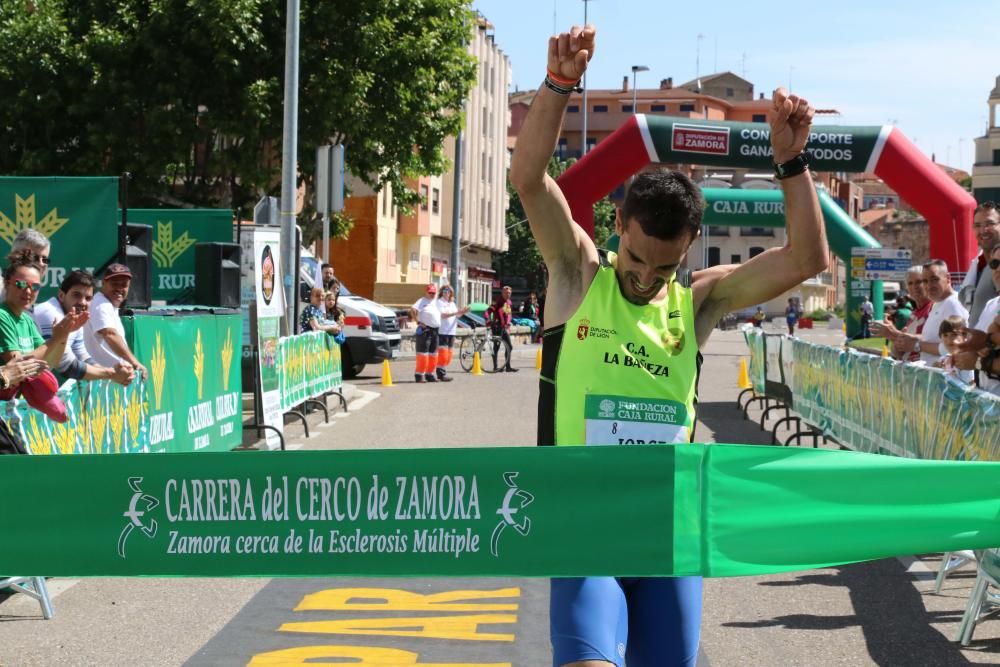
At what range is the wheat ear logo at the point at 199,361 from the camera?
12.2 m

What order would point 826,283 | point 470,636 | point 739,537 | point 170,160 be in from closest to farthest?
1. point 739,537
2. point 470,636
3. point 170,160
4. point 826,283

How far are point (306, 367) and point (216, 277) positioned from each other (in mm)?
2179

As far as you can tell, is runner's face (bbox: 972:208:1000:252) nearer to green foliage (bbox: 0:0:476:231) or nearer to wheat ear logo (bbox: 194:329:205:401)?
wheat ear logo (bbox: 194:329:205:401)

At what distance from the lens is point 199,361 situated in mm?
12383

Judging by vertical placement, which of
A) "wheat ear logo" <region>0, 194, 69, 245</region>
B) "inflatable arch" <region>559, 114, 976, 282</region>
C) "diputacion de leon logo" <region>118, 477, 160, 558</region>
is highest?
"inflatable arch" <region>559, 114, 976, 282</region>

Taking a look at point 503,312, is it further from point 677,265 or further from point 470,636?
point 677,265

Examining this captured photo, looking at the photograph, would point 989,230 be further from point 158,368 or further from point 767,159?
point 767,159

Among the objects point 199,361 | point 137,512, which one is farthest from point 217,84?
point 137,512

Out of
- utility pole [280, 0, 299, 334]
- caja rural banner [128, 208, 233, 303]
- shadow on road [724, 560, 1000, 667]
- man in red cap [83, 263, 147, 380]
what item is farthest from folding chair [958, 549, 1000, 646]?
caja rural banner [128, 208, 233, 303]

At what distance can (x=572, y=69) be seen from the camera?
11.2 ft

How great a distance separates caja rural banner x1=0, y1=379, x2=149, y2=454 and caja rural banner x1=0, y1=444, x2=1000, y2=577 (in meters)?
2.74

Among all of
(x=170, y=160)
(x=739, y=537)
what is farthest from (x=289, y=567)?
(x=170, y=160)

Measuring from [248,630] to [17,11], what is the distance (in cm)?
3058

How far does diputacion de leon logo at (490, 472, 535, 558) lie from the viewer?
13.1 feet
